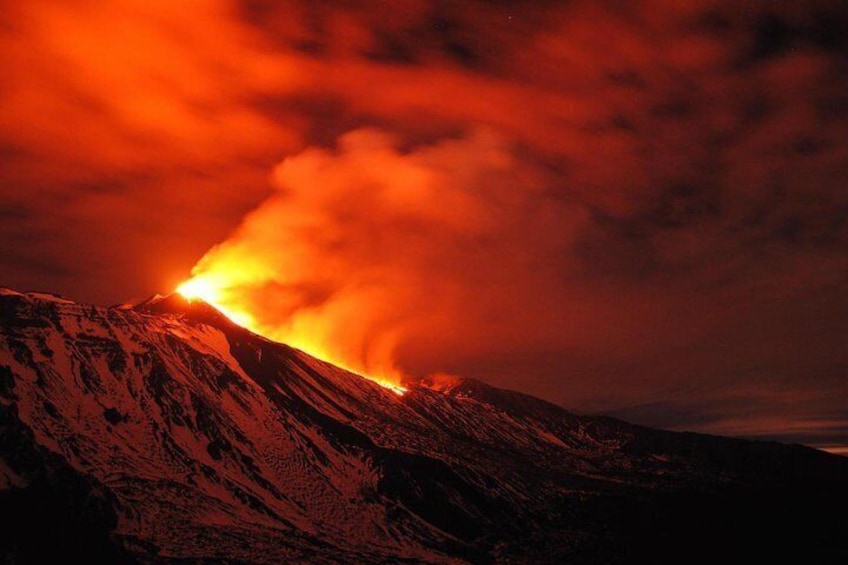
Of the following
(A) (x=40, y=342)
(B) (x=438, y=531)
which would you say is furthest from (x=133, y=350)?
(B) (x=438, y=531)

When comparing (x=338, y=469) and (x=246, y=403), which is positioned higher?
(x=246, y=403)

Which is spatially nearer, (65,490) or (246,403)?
(65,490)

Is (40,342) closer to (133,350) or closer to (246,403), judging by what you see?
(133,350)

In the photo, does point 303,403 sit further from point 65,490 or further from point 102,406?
point 65,490

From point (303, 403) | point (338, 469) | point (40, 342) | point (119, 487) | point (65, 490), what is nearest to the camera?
point (65, 490)

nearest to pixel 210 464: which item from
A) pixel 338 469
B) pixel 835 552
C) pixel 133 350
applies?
pixel 338 469

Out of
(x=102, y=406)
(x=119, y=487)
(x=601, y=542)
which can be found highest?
(x=102, y=406)

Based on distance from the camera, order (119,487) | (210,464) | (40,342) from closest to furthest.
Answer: (119,487) < (210,464) < (40,342)
